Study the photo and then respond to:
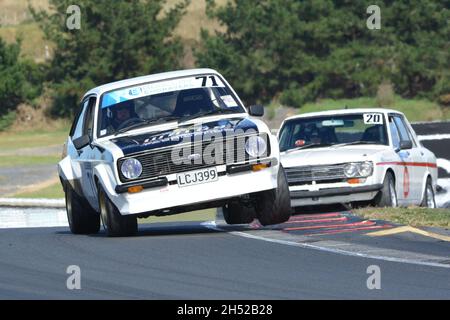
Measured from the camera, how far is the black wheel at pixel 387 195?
16938mm

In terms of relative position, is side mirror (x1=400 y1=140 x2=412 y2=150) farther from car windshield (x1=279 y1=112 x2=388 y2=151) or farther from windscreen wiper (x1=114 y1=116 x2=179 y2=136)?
windscreen wiper (x1=114 y1=116 x2=179 y2=136)

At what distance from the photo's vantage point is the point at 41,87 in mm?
57375

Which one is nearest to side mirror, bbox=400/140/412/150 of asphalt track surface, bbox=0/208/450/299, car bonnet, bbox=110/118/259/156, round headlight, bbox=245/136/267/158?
asphalt track surface, bbox=0/208/450/299

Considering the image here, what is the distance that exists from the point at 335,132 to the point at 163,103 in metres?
4.55

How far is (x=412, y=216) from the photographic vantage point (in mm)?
14188

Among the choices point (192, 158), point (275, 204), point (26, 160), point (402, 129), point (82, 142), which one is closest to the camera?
point (192, 158)

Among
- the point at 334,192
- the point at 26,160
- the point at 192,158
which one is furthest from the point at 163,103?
the point at 26,160

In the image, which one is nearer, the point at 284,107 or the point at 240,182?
the point at 240,182

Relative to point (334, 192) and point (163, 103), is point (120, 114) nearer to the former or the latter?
point (163, 103)

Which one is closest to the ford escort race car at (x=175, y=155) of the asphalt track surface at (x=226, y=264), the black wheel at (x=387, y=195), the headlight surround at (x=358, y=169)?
the asphalt track surface at (x=226, y=264)
